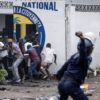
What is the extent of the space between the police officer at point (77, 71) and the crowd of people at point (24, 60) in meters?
10.6

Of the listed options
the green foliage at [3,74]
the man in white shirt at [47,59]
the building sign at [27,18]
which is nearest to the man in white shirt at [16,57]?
the green foliage at [3,74]

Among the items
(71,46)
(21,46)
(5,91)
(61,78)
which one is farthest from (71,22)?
(61,78)

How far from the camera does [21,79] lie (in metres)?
20.8

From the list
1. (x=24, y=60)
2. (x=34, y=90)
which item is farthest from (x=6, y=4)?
(x=34, y=90)

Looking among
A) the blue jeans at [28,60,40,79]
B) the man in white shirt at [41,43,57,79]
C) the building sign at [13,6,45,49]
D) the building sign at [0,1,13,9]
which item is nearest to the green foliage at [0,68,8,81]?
the blue jeans at [28,60,40,79]

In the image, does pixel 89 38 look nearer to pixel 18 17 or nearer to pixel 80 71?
pixel 80 71

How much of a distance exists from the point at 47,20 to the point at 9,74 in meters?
2.79

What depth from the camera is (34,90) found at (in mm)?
17500

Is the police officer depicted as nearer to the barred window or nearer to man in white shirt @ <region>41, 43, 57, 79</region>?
man in white shirt @ <region>41, 43, 57, 79</region>

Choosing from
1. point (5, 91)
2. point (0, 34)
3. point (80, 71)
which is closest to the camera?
point (80, 71)

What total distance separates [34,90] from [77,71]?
844 cm

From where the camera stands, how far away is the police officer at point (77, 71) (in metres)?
9.04

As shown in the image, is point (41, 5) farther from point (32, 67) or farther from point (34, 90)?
point (34, 90)

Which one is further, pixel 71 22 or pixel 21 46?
pixel 71 22
